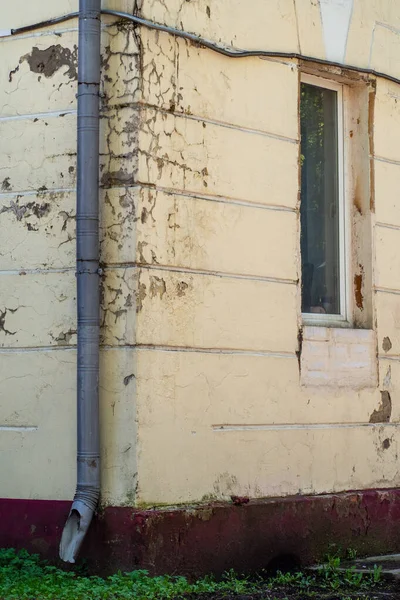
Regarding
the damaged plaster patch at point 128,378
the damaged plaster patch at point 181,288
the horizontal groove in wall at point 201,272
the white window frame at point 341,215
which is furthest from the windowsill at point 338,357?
the damaged plaster patch at point 128,378

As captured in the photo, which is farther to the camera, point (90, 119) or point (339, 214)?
point (339, 214)

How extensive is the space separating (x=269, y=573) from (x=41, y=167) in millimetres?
2737

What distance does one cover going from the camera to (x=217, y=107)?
6.51 meters

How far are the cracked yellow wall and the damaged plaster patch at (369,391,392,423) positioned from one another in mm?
451

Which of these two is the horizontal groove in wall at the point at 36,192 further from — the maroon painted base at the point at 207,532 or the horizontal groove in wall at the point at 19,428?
the maroon painted base at the point at 207,532

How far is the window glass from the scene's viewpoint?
24.1 ft

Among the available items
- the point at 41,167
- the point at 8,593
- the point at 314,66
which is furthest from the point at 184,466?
the point at 314,66

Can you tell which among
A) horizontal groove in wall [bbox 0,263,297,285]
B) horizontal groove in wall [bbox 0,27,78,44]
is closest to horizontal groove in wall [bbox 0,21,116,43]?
horizontal groove in wall [bbox 0,27,78,44]

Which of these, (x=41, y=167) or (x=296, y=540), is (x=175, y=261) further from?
(x=296, y=540)

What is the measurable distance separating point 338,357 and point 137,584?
2305 millimetres

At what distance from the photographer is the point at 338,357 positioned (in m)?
7.17

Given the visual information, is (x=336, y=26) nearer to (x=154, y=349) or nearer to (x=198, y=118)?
(x=198, y=118)

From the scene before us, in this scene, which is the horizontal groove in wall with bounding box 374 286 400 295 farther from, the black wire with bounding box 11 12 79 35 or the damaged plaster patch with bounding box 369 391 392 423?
the black wire with bounding box 11 12 79 35

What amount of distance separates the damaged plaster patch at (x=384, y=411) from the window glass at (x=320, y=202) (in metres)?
0.66
